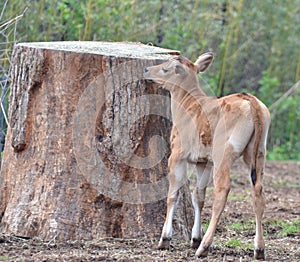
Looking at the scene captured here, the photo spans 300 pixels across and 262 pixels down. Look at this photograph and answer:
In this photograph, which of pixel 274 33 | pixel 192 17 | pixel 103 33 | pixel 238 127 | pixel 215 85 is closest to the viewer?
pixel 238 127

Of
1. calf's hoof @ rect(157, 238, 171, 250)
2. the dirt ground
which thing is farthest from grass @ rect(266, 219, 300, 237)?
calf's hoof @ rect(157, 238, 171, 250)

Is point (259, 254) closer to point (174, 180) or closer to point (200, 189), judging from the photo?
point (200, 189)

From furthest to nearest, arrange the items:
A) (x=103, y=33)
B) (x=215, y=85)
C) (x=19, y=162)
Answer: (x=215, y=85) → (x=103, y=33) → (x=19, y=162)

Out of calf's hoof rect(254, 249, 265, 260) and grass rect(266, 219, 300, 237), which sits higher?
grass rect(266, 219, 300, 237)

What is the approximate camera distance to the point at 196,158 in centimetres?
643

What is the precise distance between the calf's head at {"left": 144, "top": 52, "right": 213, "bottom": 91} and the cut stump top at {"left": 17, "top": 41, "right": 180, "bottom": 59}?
252 millimetres

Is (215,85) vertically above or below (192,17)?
below

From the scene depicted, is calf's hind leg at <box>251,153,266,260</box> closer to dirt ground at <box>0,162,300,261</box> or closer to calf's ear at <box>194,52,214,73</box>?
dirt ground at <box>0,162,300,261</box>

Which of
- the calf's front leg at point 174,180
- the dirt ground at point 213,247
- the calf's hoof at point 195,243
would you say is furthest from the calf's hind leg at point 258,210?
the calf's front leg at point 174,180

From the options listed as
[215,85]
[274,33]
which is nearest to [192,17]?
[215,85]

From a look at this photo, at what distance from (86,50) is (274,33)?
10.3 meters

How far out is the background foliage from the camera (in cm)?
1191

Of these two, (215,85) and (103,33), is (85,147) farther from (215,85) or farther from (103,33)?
(215,85)

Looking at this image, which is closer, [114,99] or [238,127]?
[238,127]
